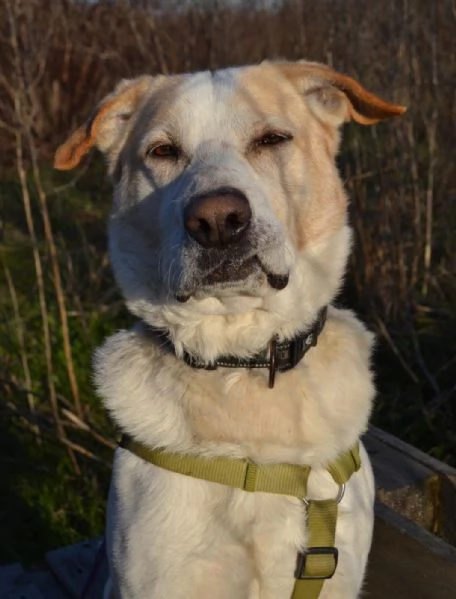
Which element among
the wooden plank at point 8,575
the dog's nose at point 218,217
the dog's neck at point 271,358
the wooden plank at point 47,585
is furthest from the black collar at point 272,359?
the wooden plank at point 8,575

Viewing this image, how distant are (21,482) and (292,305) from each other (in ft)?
7.74

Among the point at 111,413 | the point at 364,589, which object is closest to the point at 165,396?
the point at 111,413

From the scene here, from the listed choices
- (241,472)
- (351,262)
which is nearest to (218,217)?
(241,472)

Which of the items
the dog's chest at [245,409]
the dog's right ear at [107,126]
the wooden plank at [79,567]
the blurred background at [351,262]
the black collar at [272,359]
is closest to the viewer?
the dog's chest at [245,409]

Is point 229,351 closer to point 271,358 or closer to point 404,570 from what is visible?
point 271,358

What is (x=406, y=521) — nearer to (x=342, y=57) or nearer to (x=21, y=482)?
(x=21, y=482)

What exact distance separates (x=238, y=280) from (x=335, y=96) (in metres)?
0.77

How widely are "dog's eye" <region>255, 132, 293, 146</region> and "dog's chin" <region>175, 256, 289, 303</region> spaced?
1.36 ft

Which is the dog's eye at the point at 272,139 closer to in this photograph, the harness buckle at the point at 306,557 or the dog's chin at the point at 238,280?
the dog's chin at the point at 238,280

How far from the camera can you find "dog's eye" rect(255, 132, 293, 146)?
7.43 ft

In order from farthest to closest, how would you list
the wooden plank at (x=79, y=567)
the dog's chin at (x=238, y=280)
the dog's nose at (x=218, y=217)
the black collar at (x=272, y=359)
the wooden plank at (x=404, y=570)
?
the wooden plank at (x=79, y=567) < the wooden plank at (x=404, y=570) < the black collar at (x=272, y=359) < the dog's chin at (x=238, y=280) < the dog's nose at (x=218, y=217)

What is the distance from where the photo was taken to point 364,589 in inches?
107

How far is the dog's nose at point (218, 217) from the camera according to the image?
74.5 inches

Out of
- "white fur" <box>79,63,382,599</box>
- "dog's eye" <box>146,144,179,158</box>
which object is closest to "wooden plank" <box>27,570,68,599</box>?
"white fur" <box>79,63,382,599</box>
